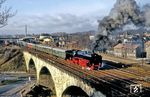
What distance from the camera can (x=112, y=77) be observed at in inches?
1211

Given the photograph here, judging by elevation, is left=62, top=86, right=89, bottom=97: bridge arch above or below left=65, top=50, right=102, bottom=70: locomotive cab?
below

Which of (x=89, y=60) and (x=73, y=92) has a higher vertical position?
(x=89, y=60)


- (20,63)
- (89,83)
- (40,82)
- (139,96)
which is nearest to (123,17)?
(89,83)

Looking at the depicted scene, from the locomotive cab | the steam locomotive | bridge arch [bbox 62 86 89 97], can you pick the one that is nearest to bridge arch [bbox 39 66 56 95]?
the steam locomotive

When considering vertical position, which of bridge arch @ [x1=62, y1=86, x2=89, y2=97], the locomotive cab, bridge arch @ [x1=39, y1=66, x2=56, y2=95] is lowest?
bridge arch @ [x1=39, y1=66, x2=56, y2=95]

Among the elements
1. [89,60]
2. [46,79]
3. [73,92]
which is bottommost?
[46,79]

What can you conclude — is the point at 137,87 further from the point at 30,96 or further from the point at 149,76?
the point at 30,96

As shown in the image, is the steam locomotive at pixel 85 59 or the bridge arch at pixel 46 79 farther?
the bridge arch at pixel 46 79

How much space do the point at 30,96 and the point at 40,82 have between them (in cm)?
345

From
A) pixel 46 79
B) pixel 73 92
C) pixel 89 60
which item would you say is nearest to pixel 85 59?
pixel 89 60

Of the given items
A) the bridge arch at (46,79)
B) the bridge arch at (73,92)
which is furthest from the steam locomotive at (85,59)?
the bridge arch at (46,79)

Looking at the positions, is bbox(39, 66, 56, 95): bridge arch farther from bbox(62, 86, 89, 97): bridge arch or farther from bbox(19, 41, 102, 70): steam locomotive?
bbox(62, 86, 89, 97): bridge arch

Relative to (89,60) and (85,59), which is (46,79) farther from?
(89,60)

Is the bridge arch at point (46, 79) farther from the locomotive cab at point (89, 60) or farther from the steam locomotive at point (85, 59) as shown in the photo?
the locomotive cab at point (89, 60)
